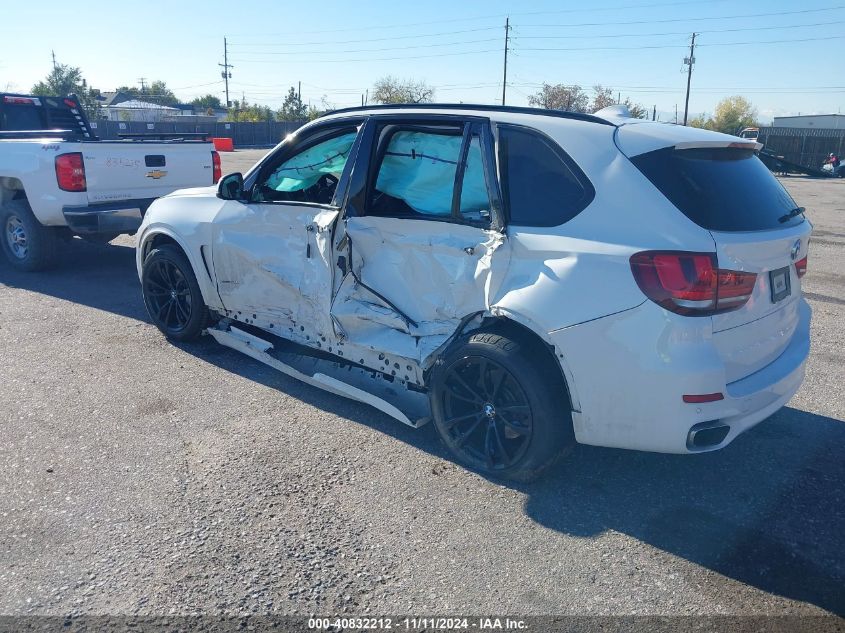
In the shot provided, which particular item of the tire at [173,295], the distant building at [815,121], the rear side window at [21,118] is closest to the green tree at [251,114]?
the distant building at [815,121]

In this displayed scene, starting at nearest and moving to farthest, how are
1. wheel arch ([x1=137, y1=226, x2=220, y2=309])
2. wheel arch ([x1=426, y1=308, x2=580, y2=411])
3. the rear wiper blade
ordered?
wheel arch ([x1=426, y1=308, x2=580, y2=411])
the rear wiper blade
wheel arch ([x1=137, y1=226, x2=220, y2=309])

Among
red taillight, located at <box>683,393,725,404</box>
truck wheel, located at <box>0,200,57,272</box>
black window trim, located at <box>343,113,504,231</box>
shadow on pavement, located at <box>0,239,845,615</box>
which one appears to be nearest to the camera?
shadow on pavement, located at <box>0,239,845,615</box>

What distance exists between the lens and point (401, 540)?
3.27 meters

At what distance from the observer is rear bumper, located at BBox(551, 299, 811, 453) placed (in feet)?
10.4

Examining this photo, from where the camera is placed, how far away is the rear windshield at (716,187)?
131 inches

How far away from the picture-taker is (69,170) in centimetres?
762

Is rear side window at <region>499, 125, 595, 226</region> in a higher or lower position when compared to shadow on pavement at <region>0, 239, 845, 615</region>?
higher

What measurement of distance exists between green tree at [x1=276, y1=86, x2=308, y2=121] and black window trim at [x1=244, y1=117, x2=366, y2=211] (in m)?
70.3

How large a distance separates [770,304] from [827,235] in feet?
36.0

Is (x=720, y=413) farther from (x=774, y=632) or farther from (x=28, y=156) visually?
(x=28, y=156)

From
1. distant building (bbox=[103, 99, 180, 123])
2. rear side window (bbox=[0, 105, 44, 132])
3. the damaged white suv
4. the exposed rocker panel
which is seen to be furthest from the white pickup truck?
distant building (bbox=[103, 99, 180, 123])

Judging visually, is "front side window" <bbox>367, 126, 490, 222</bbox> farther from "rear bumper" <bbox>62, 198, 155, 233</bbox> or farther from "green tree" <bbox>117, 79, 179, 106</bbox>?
"green tree" <bbox>117, 79, 179, 106</bbox>

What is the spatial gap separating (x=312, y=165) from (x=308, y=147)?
13 cm

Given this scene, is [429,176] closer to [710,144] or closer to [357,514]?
[710,144]
